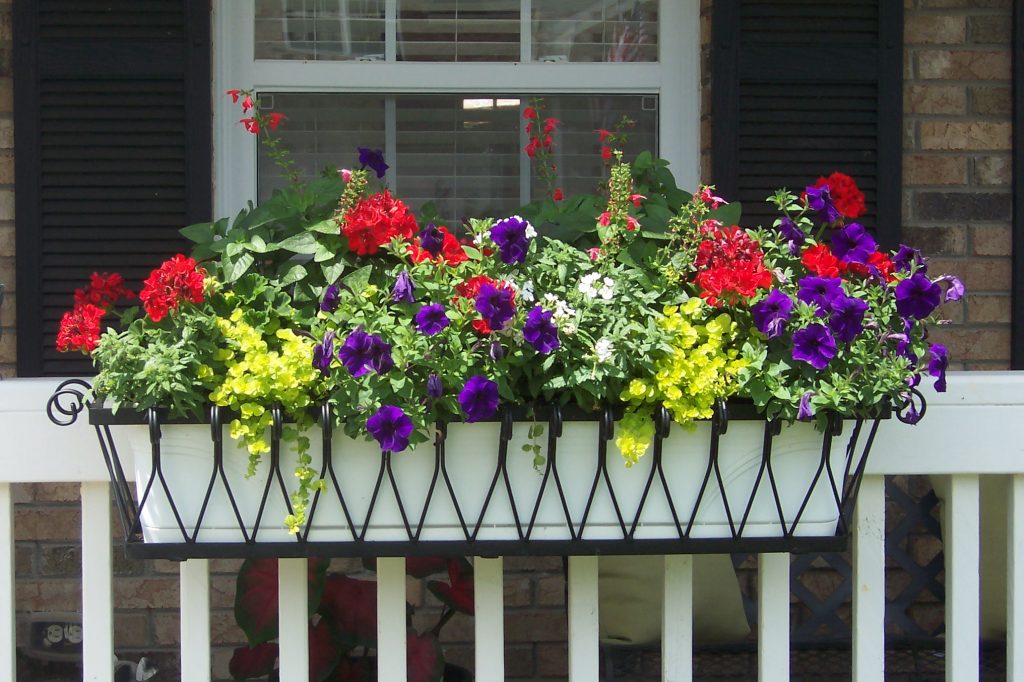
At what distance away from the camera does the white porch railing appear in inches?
56.6

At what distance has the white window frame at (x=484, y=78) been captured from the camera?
284cm

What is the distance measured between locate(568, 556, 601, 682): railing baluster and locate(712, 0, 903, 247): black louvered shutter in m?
1.47

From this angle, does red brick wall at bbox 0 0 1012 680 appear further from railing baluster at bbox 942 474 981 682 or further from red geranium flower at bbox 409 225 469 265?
red geranium flower at bbox 409 225 469 265

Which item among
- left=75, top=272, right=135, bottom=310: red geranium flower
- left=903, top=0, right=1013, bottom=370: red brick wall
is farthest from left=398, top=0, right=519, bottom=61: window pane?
left=75, top=272, right=135, bottom=310: red geranium flower

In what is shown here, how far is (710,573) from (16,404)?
1.39 meters

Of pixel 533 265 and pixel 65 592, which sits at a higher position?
pixel 533 265

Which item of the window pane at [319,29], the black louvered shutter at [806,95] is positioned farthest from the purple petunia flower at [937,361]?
the window pane at [319,29]

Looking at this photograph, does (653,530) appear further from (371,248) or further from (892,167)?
(892,167)

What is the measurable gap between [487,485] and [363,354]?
0.71 feet

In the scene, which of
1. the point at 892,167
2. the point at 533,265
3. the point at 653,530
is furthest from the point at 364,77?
the point at 653,530

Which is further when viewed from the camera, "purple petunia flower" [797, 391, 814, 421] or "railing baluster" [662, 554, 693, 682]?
"railing baluster" [662, 554, 693, 682]

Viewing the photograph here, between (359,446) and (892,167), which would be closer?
(359,446)

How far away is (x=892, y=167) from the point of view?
106 inches

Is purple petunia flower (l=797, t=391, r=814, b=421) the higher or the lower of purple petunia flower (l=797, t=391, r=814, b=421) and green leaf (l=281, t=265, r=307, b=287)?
the lower
